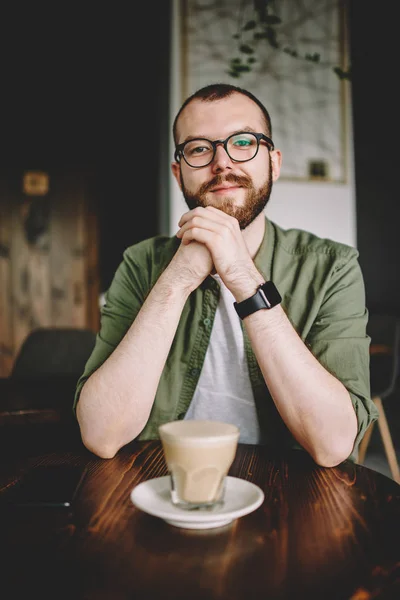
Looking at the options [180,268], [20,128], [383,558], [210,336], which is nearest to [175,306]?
[180,268]

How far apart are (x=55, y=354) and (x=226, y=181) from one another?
4.81 ft

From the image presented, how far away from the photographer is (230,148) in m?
1.51

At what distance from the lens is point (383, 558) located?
0.69m

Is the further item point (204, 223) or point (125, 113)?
point (125, 113)

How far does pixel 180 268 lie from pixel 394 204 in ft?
11.3

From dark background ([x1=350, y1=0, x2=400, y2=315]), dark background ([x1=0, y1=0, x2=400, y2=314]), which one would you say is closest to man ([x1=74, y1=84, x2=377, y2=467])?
dark background ([x1=0, y1=0, x2=400, y2=314])

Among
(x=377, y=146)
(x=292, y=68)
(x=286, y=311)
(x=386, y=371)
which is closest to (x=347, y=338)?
(x=286, y=311)

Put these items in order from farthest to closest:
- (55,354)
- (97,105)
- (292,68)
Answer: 1. (97,105)
2. (292,68)
3. (55,354)

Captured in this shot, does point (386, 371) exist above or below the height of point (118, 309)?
below

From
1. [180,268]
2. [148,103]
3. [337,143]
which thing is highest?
[148,103]

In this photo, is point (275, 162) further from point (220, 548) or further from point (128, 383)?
point (220, 548)

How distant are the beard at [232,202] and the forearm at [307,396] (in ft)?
1.33

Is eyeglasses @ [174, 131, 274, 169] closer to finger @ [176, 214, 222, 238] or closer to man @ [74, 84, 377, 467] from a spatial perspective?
man @ [74, 84, 377, 467]

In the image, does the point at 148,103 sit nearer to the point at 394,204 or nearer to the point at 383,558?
the point at 394,204
